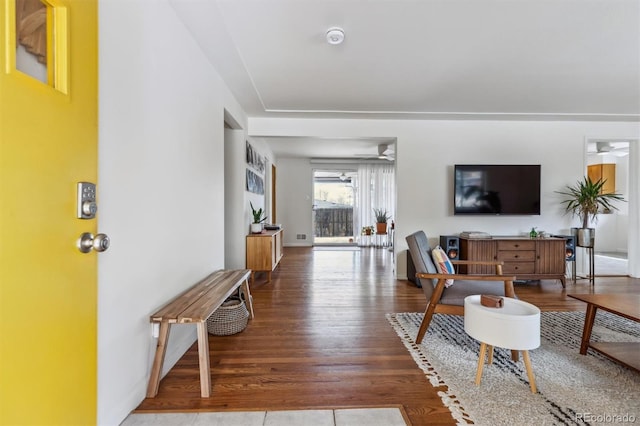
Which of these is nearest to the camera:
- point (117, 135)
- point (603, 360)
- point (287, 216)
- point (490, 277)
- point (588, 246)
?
point (117, 135)

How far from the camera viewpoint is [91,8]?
1.18 m

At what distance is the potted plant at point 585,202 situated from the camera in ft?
12.9

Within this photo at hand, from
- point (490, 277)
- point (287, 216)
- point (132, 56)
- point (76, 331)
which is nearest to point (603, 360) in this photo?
point (490, 277)

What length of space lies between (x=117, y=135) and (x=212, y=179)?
52.5 inches

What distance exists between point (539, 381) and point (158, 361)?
2273 mm

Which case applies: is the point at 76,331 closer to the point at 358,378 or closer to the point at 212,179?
→ the point at 358,378

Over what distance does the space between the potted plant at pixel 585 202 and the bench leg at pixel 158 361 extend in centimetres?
525

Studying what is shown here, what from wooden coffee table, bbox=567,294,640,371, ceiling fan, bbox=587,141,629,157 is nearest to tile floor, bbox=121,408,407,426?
wooden coffee table, bbox=567,294,640,371

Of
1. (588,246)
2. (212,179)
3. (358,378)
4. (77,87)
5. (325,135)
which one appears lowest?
(358,378)

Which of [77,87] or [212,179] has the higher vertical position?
[77,87]

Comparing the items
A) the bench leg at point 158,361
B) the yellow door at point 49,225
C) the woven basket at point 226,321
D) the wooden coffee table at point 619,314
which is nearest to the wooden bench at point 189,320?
the bench leg at point 158,361

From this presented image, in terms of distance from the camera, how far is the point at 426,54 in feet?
8.08

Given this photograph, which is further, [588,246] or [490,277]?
[588,246]

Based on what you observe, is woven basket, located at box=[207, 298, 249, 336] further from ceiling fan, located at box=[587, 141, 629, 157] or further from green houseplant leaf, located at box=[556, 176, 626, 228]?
ceiling fan, located at box=[587, 141, 629, 157]
